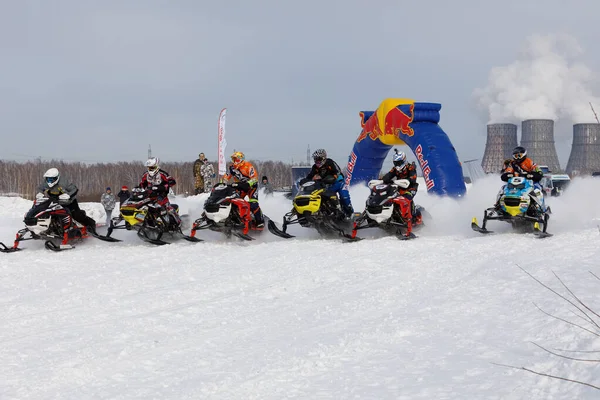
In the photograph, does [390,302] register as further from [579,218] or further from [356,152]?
[356,152]

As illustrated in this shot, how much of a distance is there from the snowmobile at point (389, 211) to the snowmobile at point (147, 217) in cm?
321

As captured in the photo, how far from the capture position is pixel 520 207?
1098 cm

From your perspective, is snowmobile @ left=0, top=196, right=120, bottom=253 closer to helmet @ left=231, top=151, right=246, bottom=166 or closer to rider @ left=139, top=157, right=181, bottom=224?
rider @ left=139, top=157, right=181, bottom=224

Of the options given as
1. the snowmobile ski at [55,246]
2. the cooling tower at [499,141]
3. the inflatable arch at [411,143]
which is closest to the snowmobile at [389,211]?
the snowmobile ski at [55,246]

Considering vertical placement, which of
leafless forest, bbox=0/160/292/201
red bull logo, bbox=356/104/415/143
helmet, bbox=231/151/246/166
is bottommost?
leafless forest, bbox=0/160/292/201

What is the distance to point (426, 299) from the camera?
6.42 m

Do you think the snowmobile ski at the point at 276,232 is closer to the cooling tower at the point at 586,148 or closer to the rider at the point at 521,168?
the rider at the point at 521,168

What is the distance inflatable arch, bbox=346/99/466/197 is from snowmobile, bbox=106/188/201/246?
317 inches

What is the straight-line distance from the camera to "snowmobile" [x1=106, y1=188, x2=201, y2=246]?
11391 millimetres

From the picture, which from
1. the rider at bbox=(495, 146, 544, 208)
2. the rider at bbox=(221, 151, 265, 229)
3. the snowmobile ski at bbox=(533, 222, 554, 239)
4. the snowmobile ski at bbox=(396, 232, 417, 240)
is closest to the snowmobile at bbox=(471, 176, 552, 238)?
the snowmobile ski at bbox=(533, 222, 554, 239)

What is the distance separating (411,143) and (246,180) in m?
7.62

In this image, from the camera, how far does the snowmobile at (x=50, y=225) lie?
10875 mm

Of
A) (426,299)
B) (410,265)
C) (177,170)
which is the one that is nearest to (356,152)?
(410,265)

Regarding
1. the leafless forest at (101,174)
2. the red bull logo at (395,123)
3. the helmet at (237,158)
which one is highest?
the red bull logo at (395,123)
